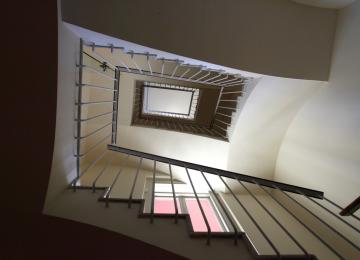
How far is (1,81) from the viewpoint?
1.25m

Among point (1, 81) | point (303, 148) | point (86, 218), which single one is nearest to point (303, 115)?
point (303, 148)

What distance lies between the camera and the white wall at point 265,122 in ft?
8.47

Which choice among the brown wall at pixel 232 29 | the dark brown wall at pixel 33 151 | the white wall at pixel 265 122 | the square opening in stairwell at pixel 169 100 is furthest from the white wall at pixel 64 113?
the square opening in stairwell at pixel 169 100

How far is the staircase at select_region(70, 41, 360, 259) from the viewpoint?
190 cm

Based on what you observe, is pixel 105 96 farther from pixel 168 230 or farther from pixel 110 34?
pixel 168 230

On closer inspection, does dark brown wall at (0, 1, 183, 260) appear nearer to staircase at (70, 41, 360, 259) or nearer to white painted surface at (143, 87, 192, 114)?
staircase at (70, 41, 360, 259)

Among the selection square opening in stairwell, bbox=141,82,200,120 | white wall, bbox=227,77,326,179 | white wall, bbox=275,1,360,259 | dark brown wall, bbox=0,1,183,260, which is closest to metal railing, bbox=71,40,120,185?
dark brown wall, bbox=0,1,183,260

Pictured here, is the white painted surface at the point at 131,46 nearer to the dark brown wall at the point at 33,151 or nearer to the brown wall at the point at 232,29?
the brown wall at the point at 232,29

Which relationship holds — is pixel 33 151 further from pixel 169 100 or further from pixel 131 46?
pixel 169 100

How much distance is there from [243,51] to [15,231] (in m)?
2.48

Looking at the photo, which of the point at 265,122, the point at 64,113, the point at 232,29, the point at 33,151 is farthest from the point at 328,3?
the point at 33,151

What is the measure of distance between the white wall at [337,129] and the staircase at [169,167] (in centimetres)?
31

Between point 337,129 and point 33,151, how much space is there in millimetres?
2999

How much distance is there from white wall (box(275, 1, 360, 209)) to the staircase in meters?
0.31
